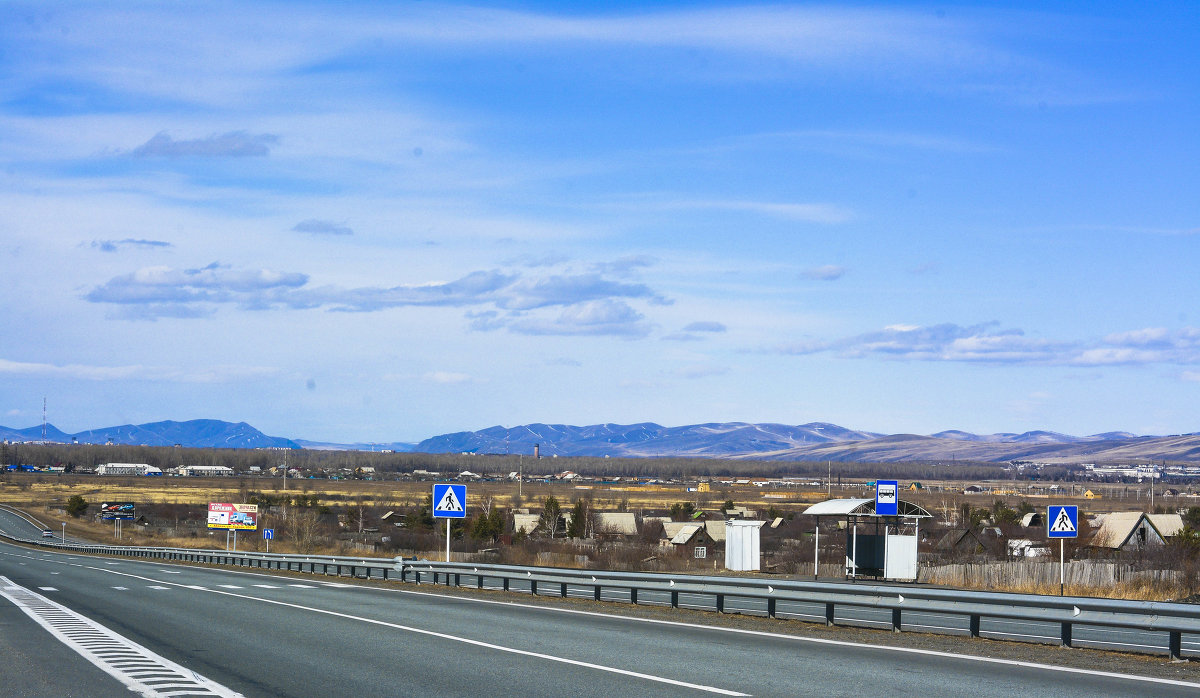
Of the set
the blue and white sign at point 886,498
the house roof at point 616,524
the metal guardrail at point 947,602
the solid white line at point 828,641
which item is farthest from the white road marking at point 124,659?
the house roof at point 616,524

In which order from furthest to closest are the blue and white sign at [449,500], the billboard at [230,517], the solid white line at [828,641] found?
the billboard at [230,517] → the blue and white sign at [449,500] → the solid white line at [828,641]

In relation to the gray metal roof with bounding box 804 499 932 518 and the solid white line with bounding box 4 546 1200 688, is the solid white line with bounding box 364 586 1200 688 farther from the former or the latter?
the gray metal roof with bounding box 804 499 932 518

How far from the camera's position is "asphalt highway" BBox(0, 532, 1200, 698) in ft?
39.0

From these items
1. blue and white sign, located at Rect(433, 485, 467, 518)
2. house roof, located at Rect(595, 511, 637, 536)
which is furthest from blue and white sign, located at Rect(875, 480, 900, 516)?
house roof, located at Rect(595, 511, 637, 536)

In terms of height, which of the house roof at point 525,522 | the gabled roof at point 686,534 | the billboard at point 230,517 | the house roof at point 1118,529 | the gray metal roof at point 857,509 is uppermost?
the gray metal roof at point 857,509

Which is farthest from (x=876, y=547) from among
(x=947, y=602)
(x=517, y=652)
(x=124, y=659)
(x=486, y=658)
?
(x=124, y=659)

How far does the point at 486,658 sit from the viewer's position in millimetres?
14234

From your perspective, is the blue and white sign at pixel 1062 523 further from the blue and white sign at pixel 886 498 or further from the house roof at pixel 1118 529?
the house roof at pixel 1118 529

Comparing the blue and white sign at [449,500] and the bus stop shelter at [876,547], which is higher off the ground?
the blue and white sign at [449,500]

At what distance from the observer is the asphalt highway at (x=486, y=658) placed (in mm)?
11883

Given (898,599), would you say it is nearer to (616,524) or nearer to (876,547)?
(876,547)

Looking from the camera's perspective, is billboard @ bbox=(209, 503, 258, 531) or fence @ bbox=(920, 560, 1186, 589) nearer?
fence @ bbox=(920, 560, 1186, 589)

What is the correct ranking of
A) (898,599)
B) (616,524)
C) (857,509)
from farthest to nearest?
(616,524), (857,509), (898,599)

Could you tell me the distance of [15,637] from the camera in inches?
662
